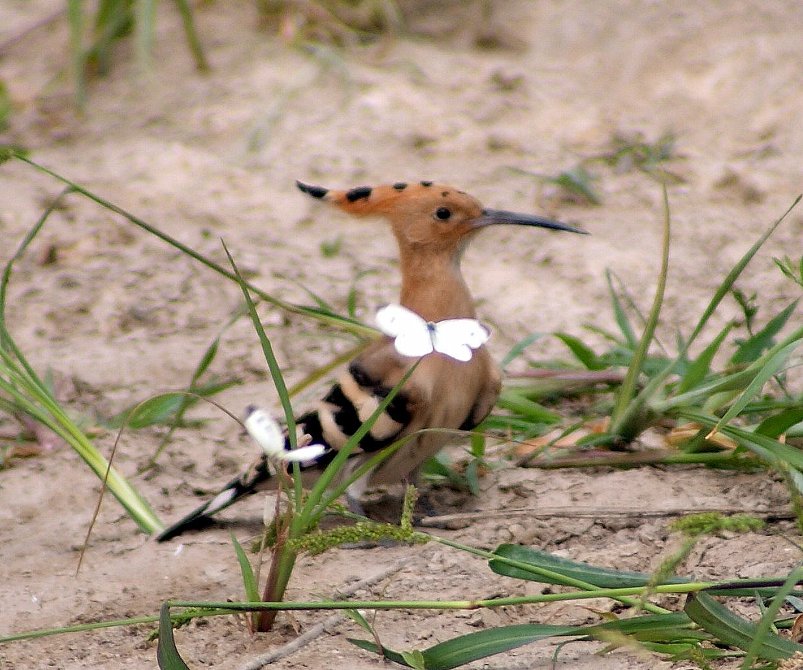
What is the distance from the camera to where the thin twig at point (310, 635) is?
1.87m

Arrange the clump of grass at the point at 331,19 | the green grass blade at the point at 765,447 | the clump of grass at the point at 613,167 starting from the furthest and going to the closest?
the clump of grass at the point at 331,19 → the clump of grass at the point at 613,167 → the green grass blade at the point at 765,447

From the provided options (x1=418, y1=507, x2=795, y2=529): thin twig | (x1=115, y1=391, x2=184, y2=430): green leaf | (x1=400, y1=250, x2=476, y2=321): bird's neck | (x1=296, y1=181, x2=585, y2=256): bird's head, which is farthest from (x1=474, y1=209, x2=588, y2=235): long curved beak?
(x1=115, y1=391, x2=184, y2=430): green leaf

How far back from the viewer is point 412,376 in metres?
2.45

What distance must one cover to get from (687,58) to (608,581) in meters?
3.41

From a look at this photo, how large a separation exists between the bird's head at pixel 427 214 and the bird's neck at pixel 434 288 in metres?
0.03

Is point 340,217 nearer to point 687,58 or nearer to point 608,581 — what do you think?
point 687,58

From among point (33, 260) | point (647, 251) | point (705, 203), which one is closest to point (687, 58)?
point (705, 203)

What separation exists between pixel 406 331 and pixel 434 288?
2.02 feet

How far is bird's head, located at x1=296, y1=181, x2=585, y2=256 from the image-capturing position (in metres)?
2.73

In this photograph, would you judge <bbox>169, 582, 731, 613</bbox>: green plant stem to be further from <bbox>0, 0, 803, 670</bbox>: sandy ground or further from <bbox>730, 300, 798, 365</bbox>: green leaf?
<bbox>730, 300, 798, 365</bbox>: green leaf

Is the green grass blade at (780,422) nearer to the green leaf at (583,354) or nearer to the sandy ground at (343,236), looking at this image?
the sandy ground at (343,236)

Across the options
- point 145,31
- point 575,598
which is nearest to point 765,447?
point 575,598

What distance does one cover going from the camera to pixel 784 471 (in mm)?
1696

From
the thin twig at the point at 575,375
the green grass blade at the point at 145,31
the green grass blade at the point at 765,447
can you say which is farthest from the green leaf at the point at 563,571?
the green grass blade at the point at 145,31
